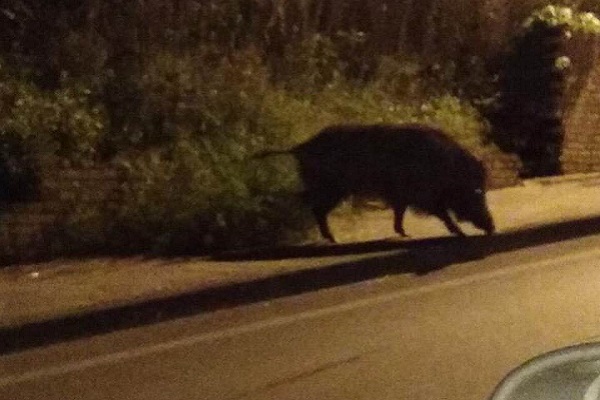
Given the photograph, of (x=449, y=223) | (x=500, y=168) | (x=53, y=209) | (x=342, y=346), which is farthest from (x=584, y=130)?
(x=342, y=346)

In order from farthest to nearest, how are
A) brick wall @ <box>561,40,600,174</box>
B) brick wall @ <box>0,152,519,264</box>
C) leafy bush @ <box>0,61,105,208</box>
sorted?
brick wall @ <box>561,40,600,174</box>, leafy bush @ <box>0,61,105,208</box>, brick wall @ <box>0,152,519,264</box>

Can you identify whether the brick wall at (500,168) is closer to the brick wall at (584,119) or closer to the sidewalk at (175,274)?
the brick wall at (584,119)

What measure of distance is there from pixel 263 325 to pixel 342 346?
916mm

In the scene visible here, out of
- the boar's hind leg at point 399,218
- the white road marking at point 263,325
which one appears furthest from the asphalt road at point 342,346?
the boar's hind leg at point 399,218

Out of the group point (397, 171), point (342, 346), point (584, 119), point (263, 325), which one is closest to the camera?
point (342, 346)

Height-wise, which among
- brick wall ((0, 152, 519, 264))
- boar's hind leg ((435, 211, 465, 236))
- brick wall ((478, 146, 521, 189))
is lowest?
brick wall ((478, 146, 521, 189))

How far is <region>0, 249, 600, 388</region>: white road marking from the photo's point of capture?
26.7 ft

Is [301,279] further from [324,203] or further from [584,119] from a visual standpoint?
[584,119]

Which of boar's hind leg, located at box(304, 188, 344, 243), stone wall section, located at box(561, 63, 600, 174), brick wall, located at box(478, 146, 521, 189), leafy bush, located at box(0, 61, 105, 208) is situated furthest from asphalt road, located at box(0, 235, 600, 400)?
stone wall section, located at box(561, 63, 600, 174)

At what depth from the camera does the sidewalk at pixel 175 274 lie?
9.73 meters

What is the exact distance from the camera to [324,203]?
515 inches

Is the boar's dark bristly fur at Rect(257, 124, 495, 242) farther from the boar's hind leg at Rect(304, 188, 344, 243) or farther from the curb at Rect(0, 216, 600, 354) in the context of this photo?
the curb at Rect(0, 216, 600, 354)

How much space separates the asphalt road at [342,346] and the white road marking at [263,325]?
1cm

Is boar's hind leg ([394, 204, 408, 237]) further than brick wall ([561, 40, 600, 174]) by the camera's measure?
No
